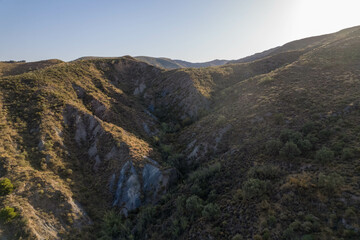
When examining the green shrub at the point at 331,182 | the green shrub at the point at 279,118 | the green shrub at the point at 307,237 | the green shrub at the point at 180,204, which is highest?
the green shrub at the point at 279,118

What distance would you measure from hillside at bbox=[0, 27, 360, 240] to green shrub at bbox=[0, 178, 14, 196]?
0.34 ft

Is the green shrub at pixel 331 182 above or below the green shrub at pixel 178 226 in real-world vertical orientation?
above

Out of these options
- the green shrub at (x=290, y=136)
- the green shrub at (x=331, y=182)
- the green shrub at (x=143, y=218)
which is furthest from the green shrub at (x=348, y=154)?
the green shrub at (x=143, y=218)

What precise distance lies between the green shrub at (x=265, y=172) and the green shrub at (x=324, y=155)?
3995 mm

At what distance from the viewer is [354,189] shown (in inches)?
536

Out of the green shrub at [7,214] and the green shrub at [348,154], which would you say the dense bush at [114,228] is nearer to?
the green shrub at [7,214]

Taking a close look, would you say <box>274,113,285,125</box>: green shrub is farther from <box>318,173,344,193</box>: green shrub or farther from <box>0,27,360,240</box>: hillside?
<box>318,173,344,193</box>: green shrub

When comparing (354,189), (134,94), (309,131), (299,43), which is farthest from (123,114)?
(299,43)

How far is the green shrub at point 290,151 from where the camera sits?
63.2ft

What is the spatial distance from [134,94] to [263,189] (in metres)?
43.4

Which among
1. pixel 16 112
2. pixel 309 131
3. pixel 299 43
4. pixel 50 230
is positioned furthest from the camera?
pixel 299 43

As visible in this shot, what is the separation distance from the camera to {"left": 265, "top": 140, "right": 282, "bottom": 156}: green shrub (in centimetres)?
2092

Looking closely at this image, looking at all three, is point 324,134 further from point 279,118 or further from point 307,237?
point 307,237

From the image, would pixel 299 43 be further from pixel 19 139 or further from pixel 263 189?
pixel 19 139
